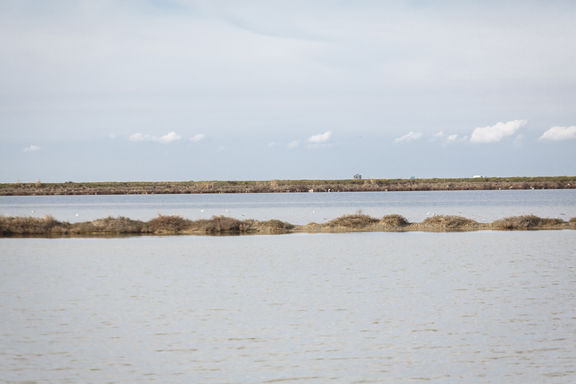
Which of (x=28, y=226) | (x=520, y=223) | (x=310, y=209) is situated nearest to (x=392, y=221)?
(x=520, y=223)

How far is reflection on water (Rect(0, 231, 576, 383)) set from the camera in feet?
47.4

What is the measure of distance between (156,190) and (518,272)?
141 meters

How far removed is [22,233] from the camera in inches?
1804

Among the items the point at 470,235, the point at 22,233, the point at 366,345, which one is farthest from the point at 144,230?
the point at 366,345

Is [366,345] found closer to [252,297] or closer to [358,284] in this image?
[252,297]

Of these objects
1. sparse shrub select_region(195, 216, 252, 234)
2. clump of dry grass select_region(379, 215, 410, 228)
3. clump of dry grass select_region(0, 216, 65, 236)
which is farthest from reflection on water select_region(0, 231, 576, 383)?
sparse shrub select_region(195, 216, 252, 234)

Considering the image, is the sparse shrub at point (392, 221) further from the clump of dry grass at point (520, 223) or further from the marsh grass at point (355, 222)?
the clump of dry grass at point (520, 223)

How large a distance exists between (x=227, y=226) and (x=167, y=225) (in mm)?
3795

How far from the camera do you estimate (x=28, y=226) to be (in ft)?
148

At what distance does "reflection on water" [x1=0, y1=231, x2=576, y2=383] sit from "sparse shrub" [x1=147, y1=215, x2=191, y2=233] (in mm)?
10758

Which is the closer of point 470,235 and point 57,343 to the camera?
point 57,343

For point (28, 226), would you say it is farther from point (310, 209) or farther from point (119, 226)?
point (310, 209)

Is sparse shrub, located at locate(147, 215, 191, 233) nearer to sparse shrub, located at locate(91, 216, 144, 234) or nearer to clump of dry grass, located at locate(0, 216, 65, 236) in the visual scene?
sparse shrub, located at locate(91, 216, 144, 234)

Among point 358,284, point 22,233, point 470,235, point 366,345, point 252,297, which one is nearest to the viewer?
point 366,345
